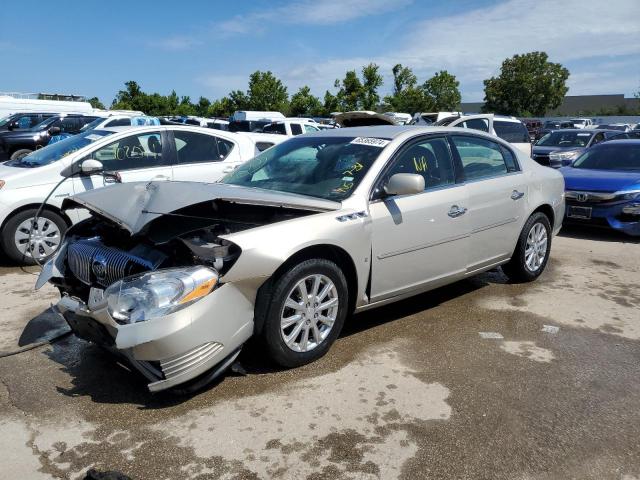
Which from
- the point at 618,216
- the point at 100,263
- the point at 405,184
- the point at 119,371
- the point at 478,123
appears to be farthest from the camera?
the point at 478,123

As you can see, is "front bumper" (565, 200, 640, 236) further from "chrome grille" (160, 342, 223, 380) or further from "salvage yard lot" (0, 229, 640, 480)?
"chrome grille" (160, 342, 223, 380)

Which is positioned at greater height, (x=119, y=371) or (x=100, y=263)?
(x=100, y=263)

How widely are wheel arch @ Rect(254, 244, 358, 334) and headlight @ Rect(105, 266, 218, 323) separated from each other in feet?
1.21

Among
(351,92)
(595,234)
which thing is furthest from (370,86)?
(595,234)

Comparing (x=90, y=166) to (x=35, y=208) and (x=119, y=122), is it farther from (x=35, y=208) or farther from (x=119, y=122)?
(x=119, y=122)

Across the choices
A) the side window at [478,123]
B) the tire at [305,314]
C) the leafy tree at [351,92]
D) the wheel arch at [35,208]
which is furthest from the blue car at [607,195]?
the leafy tree at [351,92]

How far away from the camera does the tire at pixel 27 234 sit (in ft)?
20.5

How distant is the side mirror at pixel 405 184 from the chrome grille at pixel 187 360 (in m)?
1.68

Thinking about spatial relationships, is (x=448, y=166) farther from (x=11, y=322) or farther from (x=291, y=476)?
(x=11, y=322)

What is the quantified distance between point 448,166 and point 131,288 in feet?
9.27

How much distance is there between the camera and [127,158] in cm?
692

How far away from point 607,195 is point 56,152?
750 cm

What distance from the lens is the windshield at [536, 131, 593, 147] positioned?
14.6m

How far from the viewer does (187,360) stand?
311 cm
